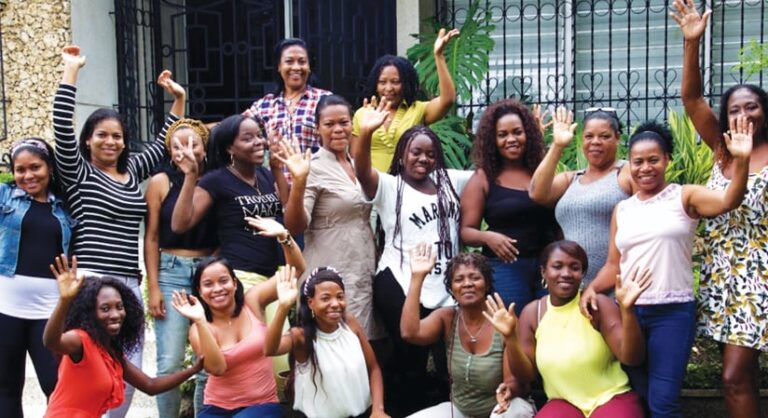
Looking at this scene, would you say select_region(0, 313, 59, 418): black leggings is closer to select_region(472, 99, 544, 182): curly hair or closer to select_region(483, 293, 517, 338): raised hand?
select_region(483, 293, 517, 338): raised hand

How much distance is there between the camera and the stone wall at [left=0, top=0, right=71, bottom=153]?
27.8 ft

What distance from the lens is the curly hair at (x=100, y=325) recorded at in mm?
4742

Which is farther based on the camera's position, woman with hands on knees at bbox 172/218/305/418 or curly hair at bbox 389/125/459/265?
curly hair at bbox 389/125/459/265

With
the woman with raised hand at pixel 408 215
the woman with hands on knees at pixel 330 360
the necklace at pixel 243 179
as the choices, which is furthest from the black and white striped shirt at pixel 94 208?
the woman with raised hand at pixel 408 215

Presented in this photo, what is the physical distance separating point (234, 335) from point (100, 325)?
Result: 26.8 inches

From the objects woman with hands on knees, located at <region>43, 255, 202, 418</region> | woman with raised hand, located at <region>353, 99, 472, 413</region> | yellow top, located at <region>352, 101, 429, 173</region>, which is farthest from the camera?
yellow top, located at <region>352, 101, 429, 173</region>

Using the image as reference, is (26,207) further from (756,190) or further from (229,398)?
(756,190)

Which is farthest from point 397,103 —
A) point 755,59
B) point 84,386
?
point 755,59

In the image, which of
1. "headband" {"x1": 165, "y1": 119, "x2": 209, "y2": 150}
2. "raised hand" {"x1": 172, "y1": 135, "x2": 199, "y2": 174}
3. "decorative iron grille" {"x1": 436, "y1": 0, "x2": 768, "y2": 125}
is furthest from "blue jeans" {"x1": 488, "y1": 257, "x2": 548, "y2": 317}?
"decorative iron grille" {"x1": 436, "y1": 0, "x2": 768, "y2": 125}

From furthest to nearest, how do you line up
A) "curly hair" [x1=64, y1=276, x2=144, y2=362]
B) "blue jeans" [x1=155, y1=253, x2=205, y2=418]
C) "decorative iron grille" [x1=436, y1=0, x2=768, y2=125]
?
"decorative iron grille" [x1=436, y1=0, x2=768, y2=125] → "blue jeans" [x1=155, y1=253, x2=205, y2=418] → "curly hair" [x1=64, y1=276, x2=144, y2=362]

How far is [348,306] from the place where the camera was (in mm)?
5148

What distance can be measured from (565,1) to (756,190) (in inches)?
161

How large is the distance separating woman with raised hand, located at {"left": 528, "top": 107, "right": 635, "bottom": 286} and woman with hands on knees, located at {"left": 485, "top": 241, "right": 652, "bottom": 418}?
0.53 feet

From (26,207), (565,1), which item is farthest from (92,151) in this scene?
(565,1)
